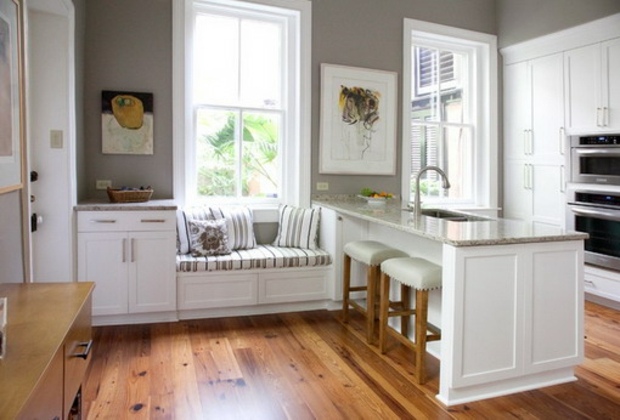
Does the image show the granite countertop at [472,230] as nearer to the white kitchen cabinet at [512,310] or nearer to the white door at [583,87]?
the white kitchen cabinet at [512,310]

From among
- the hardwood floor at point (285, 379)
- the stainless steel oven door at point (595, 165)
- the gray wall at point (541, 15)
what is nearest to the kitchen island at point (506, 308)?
the hardwood floor at point (285, 379)

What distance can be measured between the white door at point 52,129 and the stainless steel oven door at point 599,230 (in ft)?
Answer: 13.9

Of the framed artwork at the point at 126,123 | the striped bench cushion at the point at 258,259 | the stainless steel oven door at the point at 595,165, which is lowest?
the striped bench cushion at the point at 258,259

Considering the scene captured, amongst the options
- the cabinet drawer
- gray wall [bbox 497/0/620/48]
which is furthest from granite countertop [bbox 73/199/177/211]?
gray wall [bbox 497/0/620/48]

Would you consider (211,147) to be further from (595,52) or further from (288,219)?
(595,52)

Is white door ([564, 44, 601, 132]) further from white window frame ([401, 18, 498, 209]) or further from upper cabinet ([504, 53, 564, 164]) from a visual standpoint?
white window frame ([401, 18, 498, 209])

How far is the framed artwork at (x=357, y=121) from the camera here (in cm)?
455

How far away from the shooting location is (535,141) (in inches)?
195

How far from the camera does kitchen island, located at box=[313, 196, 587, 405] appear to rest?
7.86 ft

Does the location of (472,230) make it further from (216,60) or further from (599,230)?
(216,60)

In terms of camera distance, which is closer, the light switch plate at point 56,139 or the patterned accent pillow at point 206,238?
the light switch plate at point 56,139

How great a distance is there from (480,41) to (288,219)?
2973mm

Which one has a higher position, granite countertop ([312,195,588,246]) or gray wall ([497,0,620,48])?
gray wall ([497,0,620,48])

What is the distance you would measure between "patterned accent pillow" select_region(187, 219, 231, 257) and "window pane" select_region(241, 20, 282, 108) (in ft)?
4.16
